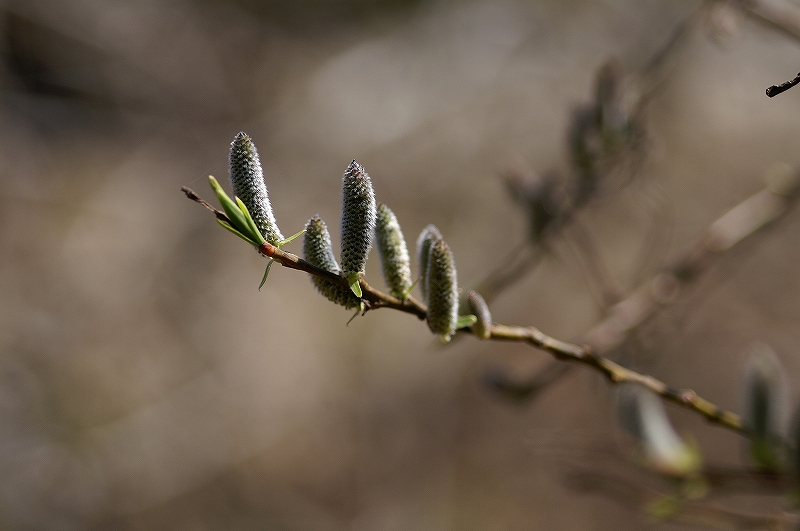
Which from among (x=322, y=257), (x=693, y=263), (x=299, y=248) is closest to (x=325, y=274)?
(x=322, y=257)

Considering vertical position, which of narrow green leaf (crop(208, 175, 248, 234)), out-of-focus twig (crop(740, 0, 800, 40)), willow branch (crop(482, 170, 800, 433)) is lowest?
narrow green leaf (crop(208, 175, 248, 234))

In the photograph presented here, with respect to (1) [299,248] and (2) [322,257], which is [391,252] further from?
(1) [299,248]

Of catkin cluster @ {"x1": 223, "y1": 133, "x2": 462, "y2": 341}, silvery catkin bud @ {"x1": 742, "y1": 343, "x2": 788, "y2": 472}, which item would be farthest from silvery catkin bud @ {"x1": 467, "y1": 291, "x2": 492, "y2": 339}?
silvery catkin bud @ {"x1": 742, "y1": 343, "x2": 788, "y2": 472}

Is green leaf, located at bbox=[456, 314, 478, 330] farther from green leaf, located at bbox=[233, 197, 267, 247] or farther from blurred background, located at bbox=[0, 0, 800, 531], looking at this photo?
blurred background, located at bbox=[0, 0, 800, 531]

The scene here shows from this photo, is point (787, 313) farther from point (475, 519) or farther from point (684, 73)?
point (475, 519)

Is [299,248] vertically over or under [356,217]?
over
